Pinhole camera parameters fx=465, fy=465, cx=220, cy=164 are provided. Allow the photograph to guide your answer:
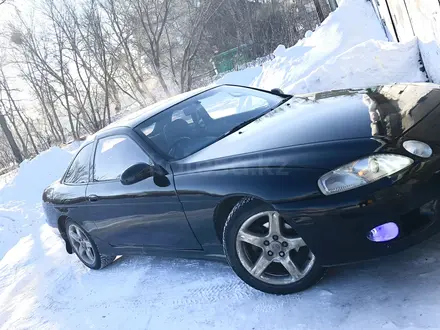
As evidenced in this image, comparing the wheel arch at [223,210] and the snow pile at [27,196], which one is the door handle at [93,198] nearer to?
the wheel arch at [223,210]

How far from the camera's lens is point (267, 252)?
10.1ft

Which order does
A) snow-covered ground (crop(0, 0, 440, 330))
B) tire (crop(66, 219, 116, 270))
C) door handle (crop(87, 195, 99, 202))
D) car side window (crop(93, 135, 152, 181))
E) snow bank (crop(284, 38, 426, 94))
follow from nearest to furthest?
snow-covered ground (crop(0, 0, 440, 330)), car side window (crop(93, 135, 152, 181)), door handle (crop(87, 195, 99, 202)), tire (crop(66, 219, 116, 270)), snow bank (crop(284, 38, 426, 94))

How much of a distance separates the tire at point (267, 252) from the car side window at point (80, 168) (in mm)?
2176

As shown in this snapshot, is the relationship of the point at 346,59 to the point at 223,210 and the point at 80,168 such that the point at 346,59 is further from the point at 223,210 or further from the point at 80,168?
the point at 223,210

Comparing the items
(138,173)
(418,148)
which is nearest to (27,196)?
(138,173)

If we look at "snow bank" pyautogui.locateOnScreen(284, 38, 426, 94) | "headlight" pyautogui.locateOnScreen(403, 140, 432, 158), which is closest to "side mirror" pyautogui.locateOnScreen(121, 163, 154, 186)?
"headlight" pyautogui.locateOnScreen(403, 140, 432, 158)

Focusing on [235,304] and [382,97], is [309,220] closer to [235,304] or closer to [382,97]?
[235,304]

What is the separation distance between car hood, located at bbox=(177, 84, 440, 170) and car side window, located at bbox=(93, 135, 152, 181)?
60 cm

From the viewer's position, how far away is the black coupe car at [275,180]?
2598mm

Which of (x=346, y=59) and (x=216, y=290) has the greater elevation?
(x=346, y=59)

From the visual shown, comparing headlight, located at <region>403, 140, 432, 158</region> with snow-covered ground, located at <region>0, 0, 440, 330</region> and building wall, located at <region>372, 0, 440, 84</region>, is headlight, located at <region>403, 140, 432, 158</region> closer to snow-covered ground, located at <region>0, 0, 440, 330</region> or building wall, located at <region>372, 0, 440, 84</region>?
snow-covered ground, located at <region>0, 0, 440, 330</region>

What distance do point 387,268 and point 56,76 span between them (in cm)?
2132

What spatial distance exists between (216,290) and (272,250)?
2.57ft

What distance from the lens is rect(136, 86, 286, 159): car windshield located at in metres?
3.81
